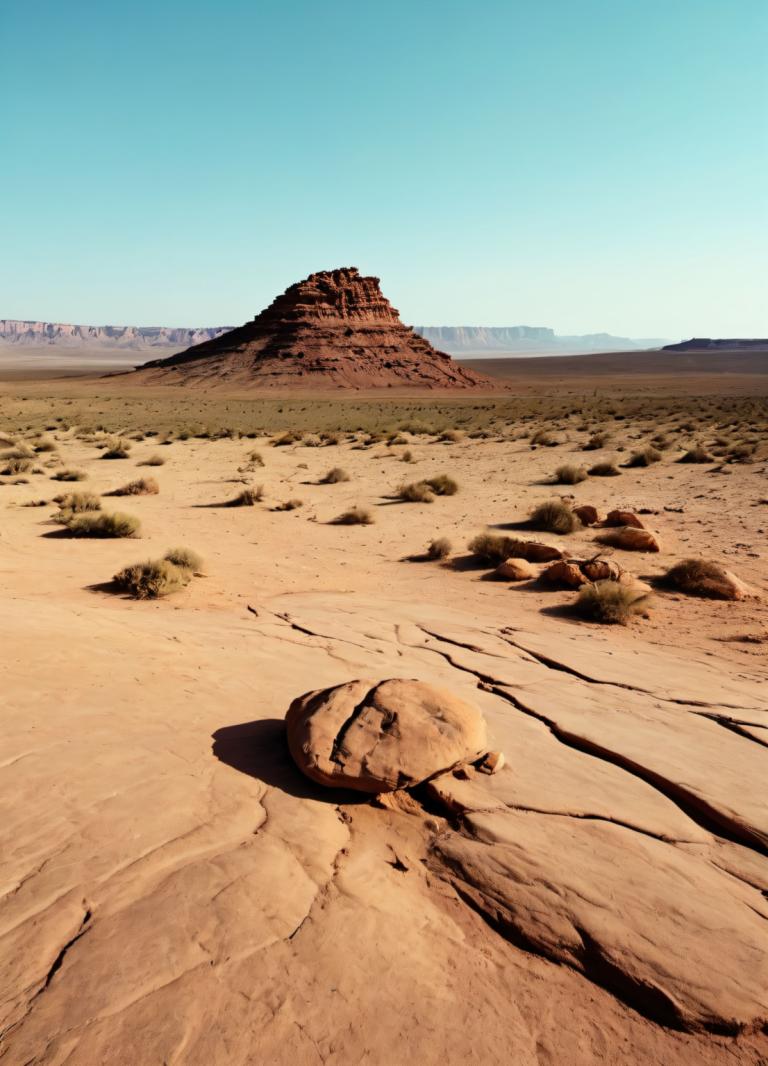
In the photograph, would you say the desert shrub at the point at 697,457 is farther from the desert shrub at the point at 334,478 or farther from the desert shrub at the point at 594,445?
the desert shrub at the point at 334,478

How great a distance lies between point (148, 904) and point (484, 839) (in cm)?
182

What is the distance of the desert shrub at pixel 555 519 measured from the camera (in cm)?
1327

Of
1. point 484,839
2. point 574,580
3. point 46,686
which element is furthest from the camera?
point 574,580

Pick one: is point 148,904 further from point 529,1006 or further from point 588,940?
point 588,940

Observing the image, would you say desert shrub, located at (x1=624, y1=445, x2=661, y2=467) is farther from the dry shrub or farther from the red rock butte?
the red rock butte

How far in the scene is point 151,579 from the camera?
9.18m

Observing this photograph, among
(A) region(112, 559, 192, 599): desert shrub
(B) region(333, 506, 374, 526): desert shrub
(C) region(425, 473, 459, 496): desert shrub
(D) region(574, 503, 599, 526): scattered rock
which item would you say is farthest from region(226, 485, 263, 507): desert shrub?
(D) region(574, 503, 599, 526): scattered rock

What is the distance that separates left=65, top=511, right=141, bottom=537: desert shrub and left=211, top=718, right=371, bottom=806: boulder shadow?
338 inches

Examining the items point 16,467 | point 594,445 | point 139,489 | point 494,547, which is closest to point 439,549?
point 494,547

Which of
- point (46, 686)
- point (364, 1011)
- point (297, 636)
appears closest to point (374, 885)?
point (364, 1011)

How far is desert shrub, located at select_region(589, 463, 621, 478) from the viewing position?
761 inches

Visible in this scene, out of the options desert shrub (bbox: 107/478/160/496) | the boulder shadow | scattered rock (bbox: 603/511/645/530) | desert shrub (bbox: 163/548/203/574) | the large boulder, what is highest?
the large boulder

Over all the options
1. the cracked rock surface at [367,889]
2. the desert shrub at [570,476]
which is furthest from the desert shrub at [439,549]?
the desert shrub at [570,476]

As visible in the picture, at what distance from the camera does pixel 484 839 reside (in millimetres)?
3812
